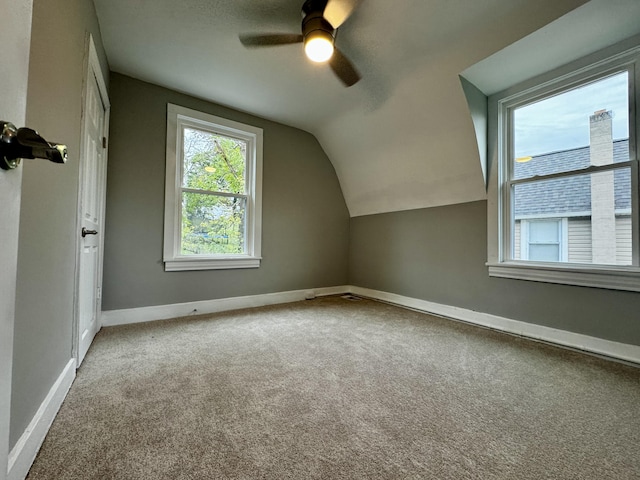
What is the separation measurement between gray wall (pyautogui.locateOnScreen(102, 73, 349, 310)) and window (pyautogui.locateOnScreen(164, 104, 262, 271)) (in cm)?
10

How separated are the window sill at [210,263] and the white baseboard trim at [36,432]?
1.49 m

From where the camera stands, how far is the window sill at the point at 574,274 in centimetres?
192

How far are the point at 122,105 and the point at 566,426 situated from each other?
404cm

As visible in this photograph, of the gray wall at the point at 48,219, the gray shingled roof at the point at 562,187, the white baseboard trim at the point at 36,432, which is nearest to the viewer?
the white baseboard trim at the point at 36,432

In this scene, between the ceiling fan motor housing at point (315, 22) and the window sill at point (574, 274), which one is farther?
the window sill at point (574, 274)

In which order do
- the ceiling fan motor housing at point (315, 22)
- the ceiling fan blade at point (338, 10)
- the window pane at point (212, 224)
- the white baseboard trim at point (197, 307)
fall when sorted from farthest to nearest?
the window pane at point (212, 224) < the white baseboard trim at point (197, 307) < the ceiling fan motor housing at point (315, 22) < the ceiling fan blade at point (338, 10)

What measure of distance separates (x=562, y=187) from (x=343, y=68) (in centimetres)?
212

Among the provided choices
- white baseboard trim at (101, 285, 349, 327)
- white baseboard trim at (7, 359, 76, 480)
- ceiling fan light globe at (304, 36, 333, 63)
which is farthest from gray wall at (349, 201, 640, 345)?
white baseboard trim at (7, 359, 76, 480)

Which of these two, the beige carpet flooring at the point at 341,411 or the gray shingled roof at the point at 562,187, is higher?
the gray shingled roof at the point at 562,187

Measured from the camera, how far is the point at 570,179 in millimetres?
2271

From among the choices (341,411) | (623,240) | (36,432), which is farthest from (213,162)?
(623,240)

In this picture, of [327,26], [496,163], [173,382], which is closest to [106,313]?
[173,382]

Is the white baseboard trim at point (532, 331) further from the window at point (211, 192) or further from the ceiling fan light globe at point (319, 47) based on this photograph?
the ceiling fan light globe at point (319, 47)

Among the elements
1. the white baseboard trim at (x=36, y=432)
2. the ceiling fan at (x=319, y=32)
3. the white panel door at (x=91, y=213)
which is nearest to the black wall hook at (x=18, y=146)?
the white baseboard trim at (x=36, y=432)
